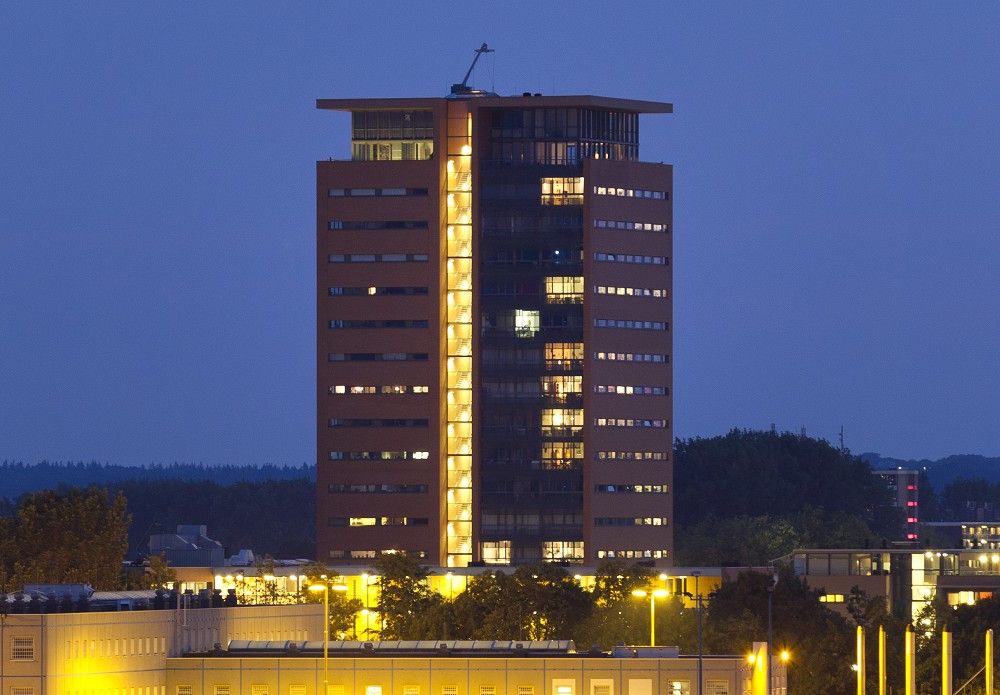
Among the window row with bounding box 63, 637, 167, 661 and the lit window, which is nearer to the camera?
the lit window

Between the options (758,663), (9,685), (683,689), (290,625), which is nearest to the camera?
(9,685)

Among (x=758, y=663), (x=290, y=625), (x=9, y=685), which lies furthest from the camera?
(x=290, y=625)

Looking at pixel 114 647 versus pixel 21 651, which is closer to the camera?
pixel 21 651

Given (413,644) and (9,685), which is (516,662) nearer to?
(413,644)

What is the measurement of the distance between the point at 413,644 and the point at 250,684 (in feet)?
42.0

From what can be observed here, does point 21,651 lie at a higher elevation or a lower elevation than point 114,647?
lower

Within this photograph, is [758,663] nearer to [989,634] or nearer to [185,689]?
[989,634]

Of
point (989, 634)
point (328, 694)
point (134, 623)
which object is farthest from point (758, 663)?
point (134, 623)

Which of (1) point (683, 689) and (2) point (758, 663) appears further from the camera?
(2) point (758, 663)

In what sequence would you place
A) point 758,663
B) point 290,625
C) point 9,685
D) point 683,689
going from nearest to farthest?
point 9,685 → point 683,689 → point 758,663 → point 290,625

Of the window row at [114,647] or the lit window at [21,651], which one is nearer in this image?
the lit window at [21,651]

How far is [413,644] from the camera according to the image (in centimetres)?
17600

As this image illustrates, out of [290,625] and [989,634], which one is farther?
[290,625]

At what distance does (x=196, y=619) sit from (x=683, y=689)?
102ft
